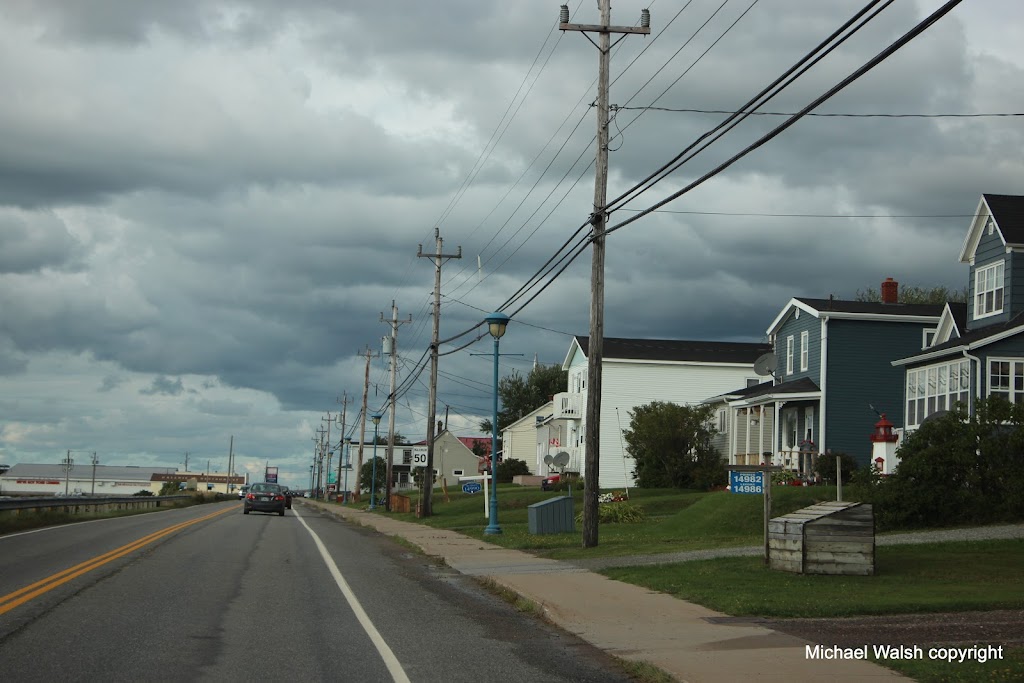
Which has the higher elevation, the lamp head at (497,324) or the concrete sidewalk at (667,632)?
the lamp head at (497,324)

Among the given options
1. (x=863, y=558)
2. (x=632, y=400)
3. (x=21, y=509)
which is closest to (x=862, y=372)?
(x=632, y=400)

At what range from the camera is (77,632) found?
35.8 feet

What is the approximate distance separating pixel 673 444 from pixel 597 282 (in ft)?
83.2

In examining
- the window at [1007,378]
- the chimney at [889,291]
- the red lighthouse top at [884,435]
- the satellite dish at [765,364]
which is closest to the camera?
the satellite dish at [765,364]

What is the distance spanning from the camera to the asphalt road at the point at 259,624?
30.9 ft

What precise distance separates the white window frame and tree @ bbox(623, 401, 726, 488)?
15.2 meters

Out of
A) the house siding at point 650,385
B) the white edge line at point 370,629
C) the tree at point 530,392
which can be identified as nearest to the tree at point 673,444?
the house siding at point 650,385

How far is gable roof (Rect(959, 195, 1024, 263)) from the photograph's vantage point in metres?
31.7

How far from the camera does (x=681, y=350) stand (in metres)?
62.1

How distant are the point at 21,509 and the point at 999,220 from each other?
31412 millimetres

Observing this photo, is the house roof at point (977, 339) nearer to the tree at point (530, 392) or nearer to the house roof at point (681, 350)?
the house roof at point (681, 350)

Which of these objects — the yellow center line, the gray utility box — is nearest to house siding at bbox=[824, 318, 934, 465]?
the gray utility box

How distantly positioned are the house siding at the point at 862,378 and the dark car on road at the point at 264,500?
80.4ft

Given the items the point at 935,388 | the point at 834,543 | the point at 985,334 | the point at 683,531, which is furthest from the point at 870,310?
the point at 834,543
